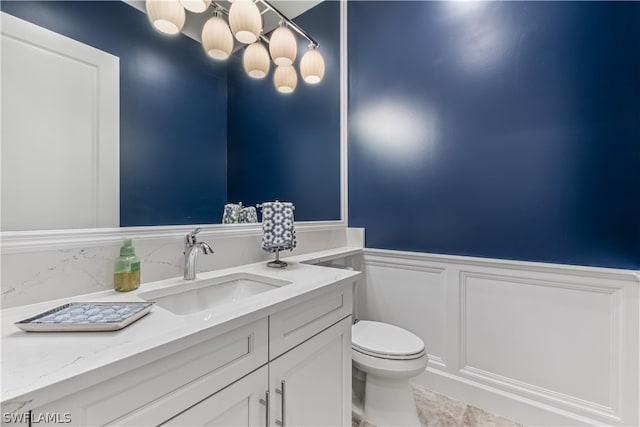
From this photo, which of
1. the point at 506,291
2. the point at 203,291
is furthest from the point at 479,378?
the point at 203,291

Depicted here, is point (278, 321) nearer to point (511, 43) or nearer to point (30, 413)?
point (30, 413)

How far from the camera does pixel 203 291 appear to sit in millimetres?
1052

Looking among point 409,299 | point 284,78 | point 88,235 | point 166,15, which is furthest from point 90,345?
point 284,78

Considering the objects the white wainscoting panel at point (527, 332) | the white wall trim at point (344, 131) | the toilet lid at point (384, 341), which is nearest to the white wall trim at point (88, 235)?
the toilet lid at point (384, 341)

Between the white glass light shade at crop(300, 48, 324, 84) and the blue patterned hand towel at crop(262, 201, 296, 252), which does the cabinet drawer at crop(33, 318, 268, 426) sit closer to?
the blue patterned hand towel at crop(262, 201, 296, 252)

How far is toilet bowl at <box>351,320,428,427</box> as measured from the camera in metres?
1.28

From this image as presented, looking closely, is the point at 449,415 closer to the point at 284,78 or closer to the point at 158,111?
the point at 158,111

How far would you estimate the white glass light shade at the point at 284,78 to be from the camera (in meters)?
1.82

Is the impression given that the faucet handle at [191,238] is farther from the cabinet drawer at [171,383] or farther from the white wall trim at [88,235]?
the cabinet drawer at [171,383]

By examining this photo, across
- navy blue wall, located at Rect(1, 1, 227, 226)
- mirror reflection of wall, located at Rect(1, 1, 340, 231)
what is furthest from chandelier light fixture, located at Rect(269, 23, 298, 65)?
navy blue wall, located at Rect(1, 1, 227, 226)

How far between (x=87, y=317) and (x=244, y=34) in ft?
4.33

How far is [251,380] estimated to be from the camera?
0.74 meters

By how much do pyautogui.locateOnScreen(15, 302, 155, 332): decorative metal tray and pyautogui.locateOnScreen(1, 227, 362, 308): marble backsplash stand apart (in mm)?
134

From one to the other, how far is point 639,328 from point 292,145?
6.64 ft
